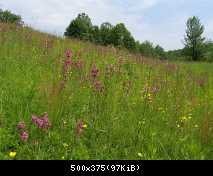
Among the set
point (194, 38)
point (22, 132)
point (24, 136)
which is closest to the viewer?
point (24, 136)

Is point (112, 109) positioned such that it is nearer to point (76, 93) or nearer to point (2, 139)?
point (76, 93)

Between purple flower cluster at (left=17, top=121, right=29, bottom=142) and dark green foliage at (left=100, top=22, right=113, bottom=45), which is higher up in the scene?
dark green foliage at (left=100, top=22, right=113, bottom=45)

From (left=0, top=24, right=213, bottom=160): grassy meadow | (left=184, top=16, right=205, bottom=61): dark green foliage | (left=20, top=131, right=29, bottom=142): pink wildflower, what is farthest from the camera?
(left=184, top=16, right=205, bottom=61): dark green foliage

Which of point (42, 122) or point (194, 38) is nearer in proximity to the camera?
point (42, 122)

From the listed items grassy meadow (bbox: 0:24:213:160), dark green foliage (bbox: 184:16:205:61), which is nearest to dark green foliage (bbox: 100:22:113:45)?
dark green foliage (bbox: 184:16:205:61)

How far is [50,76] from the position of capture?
6.29 meters

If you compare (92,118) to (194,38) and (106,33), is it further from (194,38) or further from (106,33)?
(194,38)

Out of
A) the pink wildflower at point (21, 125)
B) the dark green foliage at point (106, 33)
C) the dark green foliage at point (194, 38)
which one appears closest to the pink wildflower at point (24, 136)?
the pink wildflower at point (21, 125)

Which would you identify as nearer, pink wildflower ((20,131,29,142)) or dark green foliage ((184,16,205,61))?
pink wildflower ((20,131,29,142))

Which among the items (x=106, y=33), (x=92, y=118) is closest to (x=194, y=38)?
(x=106, y=33)

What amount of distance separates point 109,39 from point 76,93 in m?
40.3

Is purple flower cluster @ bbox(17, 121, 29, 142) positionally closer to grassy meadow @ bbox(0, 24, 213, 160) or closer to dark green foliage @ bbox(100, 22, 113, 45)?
grassy meadow @ bbox(0, 24, 213, 160)

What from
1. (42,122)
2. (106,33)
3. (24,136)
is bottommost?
(24,136)
